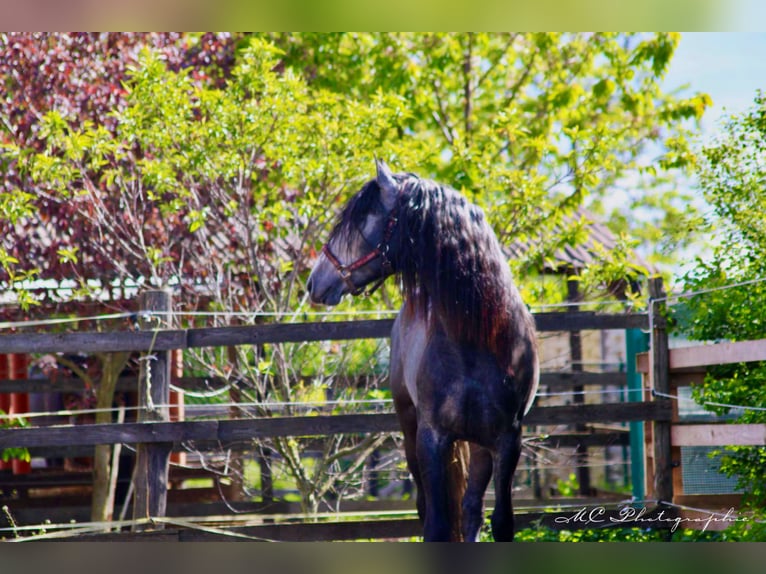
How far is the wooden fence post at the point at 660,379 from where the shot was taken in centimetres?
449

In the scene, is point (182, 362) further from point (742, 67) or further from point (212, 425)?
point (742, 67)

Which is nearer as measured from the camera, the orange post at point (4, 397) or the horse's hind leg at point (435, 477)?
the horse's hind leg at point (435, 477)

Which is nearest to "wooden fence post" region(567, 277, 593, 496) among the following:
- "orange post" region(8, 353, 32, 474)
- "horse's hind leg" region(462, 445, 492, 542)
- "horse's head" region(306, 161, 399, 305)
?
"horse's hind leg" region(462, 445, 492, 542)

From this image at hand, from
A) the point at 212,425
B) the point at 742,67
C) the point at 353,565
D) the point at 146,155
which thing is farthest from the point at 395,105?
the point at 353,565

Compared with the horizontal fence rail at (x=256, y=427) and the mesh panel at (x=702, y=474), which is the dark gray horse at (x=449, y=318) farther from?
the mesh panel at (x=702, y=474)

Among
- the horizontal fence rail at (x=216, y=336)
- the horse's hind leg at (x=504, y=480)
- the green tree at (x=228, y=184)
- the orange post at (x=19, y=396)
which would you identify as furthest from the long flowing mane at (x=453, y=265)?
the orange post at (x=19, y=396)

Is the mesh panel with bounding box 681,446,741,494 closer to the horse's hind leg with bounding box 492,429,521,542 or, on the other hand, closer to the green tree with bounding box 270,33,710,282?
the green tree with bounding box 270,33,710,282

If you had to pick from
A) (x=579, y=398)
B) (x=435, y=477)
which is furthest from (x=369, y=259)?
(x=579, y=398)

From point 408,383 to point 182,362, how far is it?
317cm

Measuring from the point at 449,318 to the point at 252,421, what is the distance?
157cm

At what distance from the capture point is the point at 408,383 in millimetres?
3346

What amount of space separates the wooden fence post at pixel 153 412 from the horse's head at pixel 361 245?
1.37m

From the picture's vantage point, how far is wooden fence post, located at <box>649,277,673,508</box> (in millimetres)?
4492

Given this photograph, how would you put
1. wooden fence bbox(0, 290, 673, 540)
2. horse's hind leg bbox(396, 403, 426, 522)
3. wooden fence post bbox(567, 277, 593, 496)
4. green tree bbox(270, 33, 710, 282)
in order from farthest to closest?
wooden fence post bbox(567, 277, 593, 496) → green tree bbox(270, 33, 710, 282) → wooden fence bbox(0, 290, 673, 540) → horse's hind leg bbox(396, 403, 426, 522)
